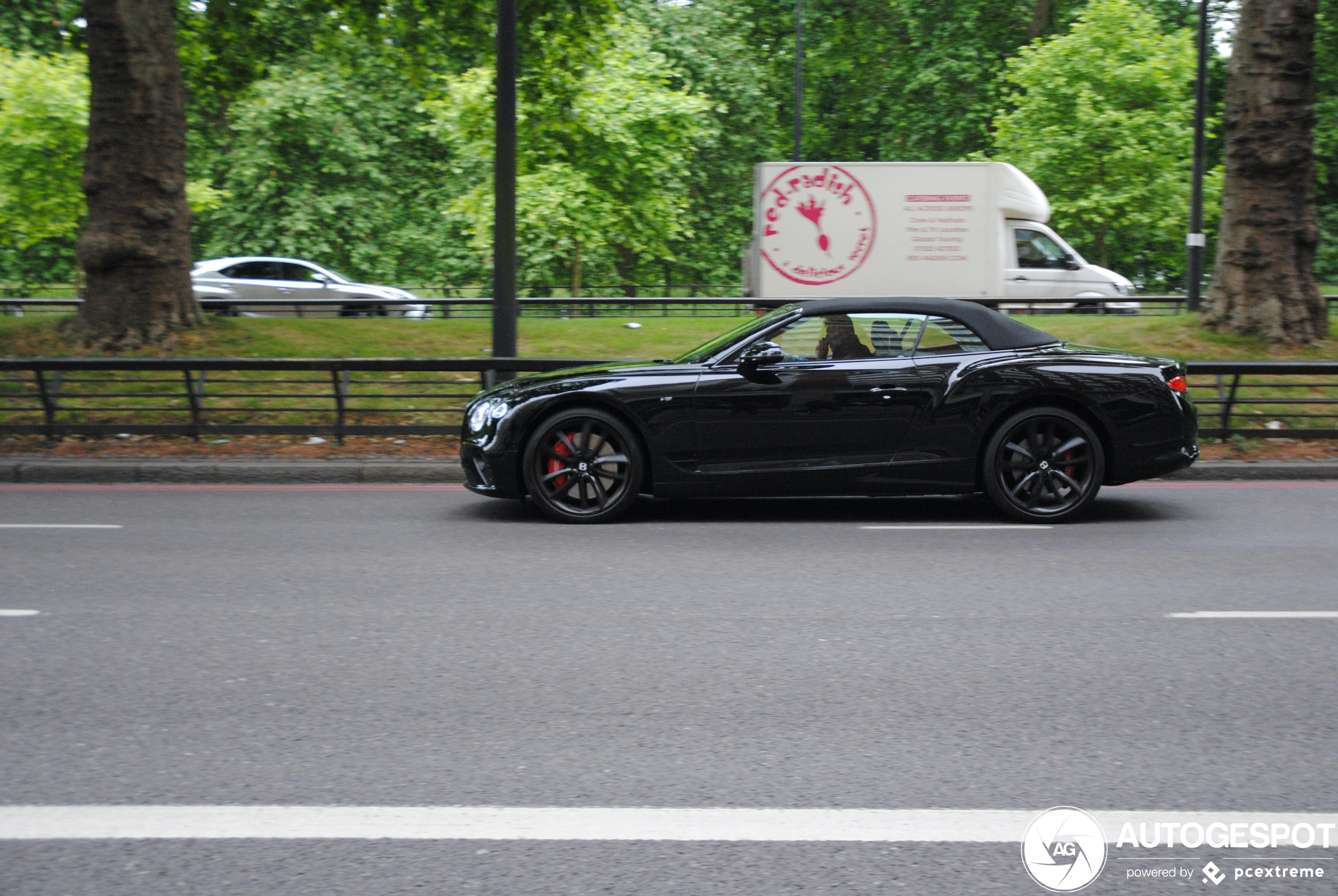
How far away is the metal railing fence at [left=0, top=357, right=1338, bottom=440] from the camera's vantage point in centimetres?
1169

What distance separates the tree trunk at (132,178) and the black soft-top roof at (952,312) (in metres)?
9.41

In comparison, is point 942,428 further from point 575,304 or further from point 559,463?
point 575,304

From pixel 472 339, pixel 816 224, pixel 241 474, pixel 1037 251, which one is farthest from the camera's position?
pixel 1037 251

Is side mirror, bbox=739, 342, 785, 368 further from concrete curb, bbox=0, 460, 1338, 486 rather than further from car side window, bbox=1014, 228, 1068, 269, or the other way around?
car side window, bbox=1014, 228, 1068, 269

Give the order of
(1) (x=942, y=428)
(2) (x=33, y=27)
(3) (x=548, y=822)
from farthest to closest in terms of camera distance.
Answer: (2) (x=33, y=27)
(1) (x=942, y=428)
(3) (x=548, y=822)

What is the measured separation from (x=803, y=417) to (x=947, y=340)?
44.4 inches

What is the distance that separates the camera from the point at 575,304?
24312 millimetres

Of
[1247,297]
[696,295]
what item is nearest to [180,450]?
[1247,297]

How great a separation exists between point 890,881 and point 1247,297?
13709 mm

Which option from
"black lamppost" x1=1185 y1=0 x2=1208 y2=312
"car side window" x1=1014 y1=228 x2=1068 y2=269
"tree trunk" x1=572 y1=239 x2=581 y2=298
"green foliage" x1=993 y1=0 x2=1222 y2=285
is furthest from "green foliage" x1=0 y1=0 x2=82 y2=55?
"green foliage" x1=993 y1=0 x2=1222 y2=285

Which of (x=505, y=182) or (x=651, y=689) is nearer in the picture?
(x=651, y=689)

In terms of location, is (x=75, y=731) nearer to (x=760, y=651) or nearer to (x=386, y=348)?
(x=760, y=651)

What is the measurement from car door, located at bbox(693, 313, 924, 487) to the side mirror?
4 cm

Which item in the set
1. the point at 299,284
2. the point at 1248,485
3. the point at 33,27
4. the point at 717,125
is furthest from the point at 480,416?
the point at 33,27
